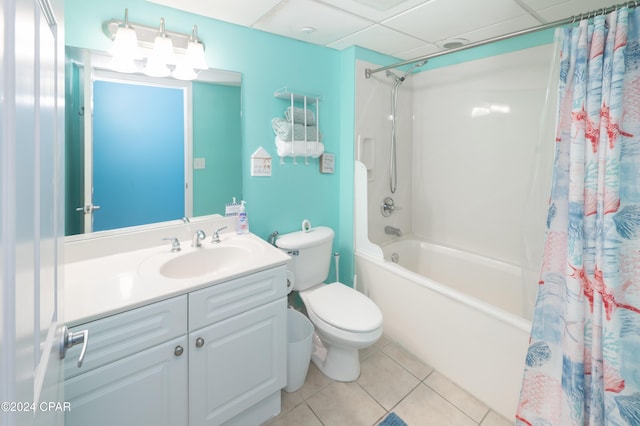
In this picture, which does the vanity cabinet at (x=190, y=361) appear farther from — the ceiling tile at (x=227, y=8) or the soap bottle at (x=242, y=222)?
the ceiling tile at (x=227, y=8)

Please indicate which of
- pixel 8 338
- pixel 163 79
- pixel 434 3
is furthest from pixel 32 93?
pixel 434 3

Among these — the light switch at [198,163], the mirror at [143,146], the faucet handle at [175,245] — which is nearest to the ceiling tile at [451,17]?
the mirror at [143,146]

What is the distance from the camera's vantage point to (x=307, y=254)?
2018 mm

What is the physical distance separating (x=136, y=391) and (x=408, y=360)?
5.31 ft

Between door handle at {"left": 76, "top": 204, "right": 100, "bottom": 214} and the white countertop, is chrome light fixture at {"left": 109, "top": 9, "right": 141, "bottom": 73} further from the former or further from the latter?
the white countertop

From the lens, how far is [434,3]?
1.64 meters

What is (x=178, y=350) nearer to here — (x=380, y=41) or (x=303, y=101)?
(x=303, y=101)

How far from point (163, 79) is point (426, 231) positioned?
2424 millimetres

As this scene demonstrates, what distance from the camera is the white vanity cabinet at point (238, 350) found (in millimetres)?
1261

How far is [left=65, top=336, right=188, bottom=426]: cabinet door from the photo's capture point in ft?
3.33

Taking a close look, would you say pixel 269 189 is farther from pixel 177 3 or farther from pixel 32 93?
pixel 32 93

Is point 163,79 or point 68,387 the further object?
point 163,79

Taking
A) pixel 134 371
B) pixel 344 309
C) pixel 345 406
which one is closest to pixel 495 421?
pixel 345 406

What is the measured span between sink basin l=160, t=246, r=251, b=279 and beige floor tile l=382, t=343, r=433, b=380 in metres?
1.27
